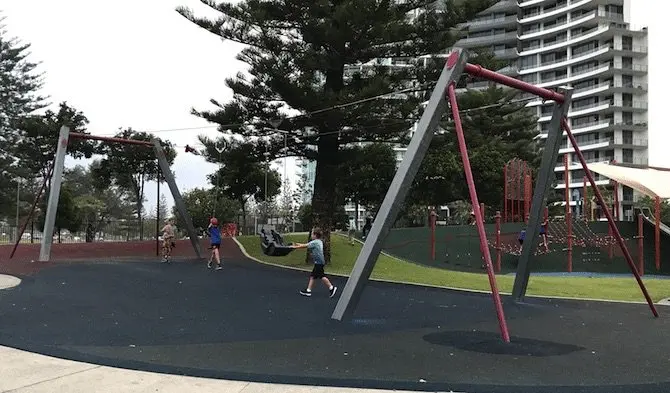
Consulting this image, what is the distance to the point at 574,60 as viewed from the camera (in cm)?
8444

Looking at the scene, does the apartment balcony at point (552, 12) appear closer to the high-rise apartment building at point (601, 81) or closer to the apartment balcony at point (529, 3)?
the high-rise apartment building at point (601, 81)

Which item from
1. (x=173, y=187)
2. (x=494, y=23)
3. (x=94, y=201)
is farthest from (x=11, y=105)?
(x=494, y=23)

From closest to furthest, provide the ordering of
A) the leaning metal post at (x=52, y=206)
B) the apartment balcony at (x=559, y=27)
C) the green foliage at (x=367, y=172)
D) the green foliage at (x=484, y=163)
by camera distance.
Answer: the leaning metal post at (x=52, y=206) → the green foliage at (x=367, y=172) → the green foliage at (x=484, y=163) → the apartment balcony at (x=559, y=27)

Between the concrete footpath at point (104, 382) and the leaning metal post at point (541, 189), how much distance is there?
7.94 m

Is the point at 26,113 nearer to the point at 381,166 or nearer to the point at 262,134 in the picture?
the point at 381,166

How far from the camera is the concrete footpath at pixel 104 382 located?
535cm

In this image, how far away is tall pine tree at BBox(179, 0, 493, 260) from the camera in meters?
20.3

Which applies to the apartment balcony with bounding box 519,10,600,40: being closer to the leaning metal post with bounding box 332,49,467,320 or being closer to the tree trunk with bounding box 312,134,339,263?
the tree trunk with bounding box 312,134,339,263

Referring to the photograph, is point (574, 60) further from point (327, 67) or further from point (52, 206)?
point (52, 206)

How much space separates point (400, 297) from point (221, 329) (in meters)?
5.50

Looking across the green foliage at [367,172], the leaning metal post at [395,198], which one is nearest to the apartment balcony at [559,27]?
the green foliage at [367,172]

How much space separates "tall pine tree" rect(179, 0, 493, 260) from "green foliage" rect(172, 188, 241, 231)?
32.2m

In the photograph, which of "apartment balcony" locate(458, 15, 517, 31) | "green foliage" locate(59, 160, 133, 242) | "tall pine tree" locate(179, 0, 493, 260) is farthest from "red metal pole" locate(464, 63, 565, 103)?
"apartment balcony" locate(458, 15, 517, 31)

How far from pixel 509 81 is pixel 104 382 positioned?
7.78 m
